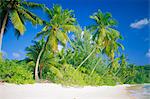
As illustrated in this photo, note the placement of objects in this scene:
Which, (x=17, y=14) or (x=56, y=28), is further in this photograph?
(x=56, y=28)

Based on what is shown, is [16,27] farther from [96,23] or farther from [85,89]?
[96,23]

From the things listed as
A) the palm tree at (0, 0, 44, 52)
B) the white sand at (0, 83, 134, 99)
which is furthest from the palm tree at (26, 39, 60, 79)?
the palm tree at (0, 0, 44, 52)

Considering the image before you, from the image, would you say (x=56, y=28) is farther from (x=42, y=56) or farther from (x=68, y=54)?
(x=68, y=54)

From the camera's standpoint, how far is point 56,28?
7266 mm

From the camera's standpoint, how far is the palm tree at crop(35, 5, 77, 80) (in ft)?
23.5

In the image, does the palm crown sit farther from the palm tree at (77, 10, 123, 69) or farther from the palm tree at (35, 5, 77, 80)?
the palm tree at (77, 10, 123, 69)

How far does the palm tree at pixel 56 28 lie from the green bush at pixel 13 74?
764mm

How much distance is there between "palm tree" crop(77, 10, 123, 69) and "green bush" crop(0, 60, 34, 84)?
2284 millimetres

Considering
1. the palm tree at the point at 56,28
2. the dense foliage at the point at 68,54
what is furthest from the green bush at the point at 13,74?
the palm tree at the point at 56,28

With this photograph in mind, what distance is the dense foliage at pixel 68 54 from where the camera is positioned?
6.89 metres

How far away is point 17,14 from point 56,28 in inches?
48.6

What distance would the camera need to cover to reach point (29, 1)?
6.59 meters

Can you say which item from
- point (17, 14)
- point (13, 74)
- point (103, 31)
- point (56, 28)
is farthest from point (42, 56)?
point (103, 31)

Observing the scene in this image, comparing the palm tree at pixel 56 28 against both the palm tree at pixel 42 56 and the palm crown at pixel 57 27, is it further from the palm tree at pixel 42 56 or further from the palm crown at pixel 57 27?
the palm tree at pixel 42 56
